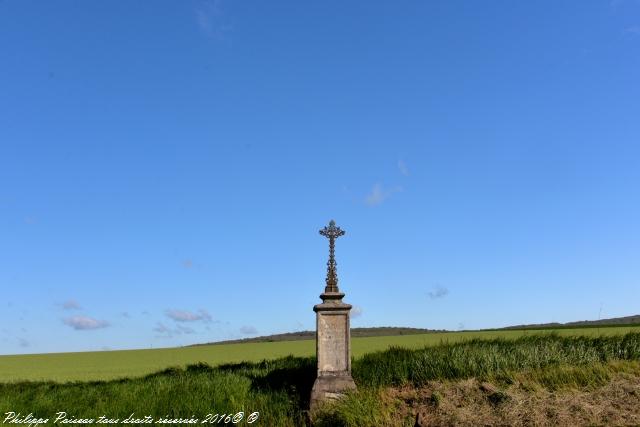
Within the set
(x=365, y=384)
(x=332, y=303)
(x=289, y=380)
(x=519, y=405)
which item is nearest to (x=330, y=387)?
(x=365, y=384)

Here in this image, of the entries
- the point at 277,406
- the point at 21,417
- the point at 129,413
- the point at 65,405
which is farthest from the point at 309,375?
the point at 21,417

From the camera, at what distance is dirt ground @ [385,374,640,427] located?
9406 mm

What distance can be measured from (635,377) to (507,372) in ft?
8.08

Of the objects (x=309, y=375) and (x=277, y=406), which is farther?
(x=309, y=375)

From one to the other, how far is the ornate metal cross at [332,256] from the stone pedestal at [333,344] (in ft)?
0.77

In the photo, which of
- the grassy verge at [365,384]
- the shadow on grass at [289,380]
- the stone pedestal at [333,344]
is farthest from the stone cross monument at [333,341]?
the shadow on grass at [289,380]

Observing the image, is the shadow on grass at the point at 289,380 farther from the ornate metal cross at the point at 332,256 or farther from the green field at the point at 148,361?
the green field at the point at 148,361

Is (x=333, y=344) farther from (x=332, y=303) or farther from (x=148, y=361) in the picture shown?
(x=148, y=361)

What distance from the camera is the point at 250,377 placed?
15547 millimetres

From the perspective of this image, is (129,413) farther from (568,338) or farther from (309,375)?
(568,338)

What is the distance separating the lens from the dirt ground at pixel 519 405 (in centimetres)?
941

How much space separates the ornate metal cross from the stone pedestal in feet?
0.77

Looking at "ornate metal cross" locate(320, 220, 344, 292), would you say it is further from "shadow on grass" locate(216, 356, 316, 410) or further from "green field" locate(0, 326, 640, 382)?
"green field" locate(0, 326, 640, 382)

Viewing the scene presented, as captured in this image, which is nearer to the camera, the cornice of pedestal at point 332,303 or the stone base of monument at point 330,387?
the stone base of monument at point 330,387
